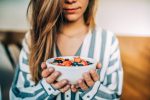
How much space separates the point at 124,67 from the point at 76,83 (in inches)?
5.2

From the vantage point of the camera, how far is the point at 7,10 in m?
0.68

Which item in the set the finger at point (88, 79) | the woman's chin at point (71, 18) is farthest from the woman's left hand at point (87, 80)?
the woman's chin at point (71, 18)

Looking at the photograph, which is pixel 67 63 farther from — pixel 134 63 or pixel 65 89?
pixel 134 63

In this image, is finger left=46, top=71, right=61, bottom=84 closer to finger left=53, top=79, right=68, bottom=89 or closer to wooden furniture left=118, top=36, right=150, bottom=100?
finger left=53, top=79, right=68, bottom=89

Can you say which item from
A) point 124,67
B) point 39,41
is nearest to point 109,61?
point 124,67

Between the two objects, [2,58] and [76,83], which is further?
[2,58]

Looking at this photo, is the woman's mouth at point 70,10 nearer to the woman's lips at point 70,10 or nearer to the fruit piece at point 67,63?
the woman's lips at point 70,10

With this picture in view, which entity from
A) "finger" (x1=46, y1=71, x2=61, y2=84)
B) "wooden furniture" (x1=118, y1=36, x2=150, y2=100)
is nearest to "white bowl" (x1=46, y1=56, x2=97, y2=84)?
"finger" (x1=46, y1=71, x2=61, y2=84)

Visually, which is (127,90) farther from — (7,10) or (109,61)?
(7,10)

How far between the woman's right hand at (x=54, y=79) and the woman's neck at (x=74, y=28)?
97mm

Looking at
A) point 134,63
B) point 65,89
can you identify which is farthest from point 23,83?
point 134,63

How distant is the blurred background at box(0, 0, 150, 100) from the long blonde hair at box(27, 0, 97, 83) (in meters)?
0.02

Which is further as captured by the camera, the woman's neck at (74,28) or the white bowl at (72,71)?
the woman's neck at (74,28)

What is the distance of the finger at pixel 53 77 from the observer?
55 centimetres
